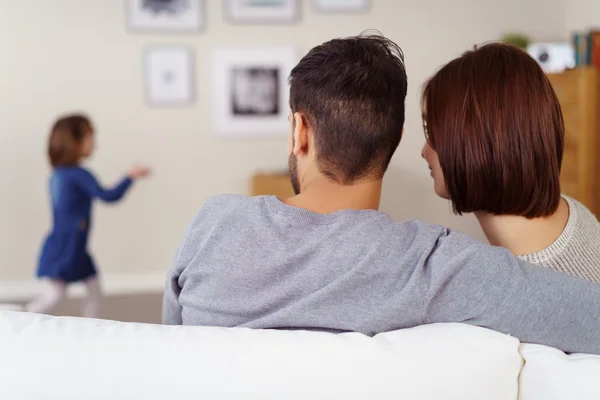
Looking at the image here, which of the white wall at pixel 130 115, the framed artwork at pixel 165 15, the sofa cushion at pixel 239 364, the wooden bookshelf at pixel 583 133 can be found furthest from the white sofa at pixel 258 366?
the framed artwork at pixel 165 15

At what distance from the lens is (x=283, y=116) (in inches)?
212

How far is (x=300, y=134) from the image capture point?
52.0 inches

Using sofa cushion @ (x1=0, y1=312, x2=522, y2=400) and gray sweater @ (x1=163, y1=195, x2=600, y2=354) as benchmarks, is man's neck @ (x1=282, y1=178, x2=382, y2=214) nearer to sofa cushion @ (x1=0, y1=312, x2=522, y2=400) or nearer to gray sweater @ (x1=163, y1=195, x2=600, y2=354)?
gray sweater @ (x1=163, y1=195, x2=600, y2=354)

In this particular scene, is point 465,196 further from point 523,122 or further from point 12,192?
point 12,192

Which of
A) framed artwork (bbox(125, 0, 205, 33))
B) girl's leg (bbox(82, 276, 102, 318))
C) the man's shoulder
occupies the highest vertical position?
framed artwork (bbox(125, 0, 205, 33))

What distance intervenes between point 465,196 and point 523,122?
179 millimetres

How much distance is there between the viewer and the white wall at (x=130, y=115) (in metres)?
5.08

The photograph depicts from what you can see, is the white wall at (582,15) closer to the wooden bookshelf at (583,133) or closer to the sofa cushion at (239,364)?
the wooden bookshelf at (583,133)

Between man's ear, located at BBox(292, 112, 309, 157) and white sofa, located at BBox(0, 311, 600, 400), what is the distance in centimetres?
40

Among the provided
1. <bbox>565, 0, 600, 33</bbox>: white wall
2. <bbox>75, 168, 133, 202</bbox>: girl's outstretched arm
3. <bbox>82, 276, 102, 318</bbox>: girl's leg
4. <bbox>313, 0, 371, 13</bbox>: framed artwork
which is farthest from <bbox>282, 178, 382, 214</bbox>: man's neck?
<bbox>565, 0, 600, 33</bbox>: white wall

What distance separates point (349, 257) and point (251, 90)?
436 cm

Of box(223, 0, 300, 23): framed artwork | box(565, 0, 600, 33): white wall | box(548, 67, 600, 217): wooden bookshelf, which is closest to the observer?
box(548, 67, 600, 217): wooden bookshelf

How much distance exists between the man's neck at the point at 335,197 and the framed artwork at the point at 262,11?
421cm

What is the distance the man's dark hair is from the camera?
1.28 metres
